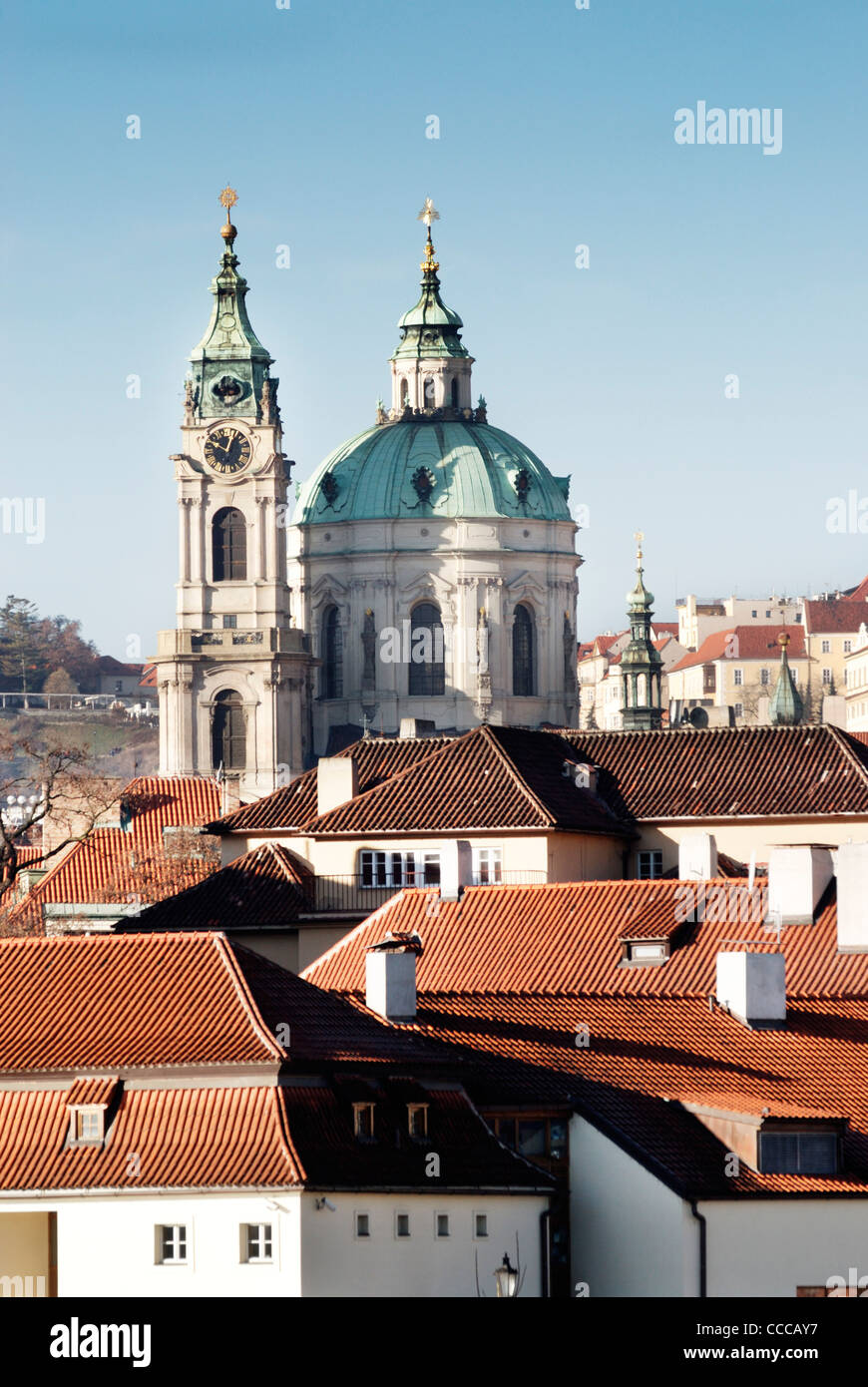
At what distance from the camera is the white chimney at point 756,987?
4953 cm

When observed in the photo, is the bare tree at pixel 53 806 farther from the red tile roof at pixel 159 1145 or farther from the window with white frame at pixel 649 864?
the red tile roof at pixel 159 1145

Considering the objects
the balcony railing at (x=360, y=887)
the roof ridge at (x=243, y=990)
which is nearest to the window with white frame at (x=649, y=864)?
the balcony railing at (x=360, y=887)

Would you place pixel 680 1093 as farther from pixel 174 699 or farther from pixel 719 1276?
pixel 174 699

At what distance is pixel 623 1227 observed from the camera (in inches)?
1687

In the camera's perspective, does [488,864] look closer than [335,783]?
Yes

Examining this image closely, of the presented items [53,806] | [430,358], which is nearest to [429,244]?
[430,358]

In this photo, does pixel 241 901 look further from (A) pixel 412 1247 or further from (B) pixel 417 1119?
(A) pixel 412 1247

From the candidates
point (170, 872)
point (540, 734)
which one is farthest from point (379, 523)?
point (540, 734)

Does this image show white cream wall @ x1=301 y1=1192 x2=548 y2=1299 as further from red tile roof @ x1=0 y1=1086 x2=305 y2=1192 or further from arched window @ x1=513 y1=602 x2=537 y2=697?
arched window @ x1=513 y1=602 x2=537 y2=697

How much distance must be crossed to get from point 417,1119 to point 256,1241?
3714 mm

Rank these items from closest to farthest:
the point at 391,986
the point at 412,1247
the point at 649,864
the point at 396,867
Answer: the point at 412,1247 < the point at 391,986 < the point at 396,867 < the point at 649,864
